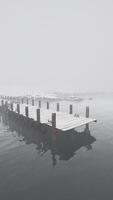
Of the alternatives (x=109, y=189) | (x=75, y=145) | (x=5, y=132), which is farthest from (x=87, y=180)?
(x=5, y=132)

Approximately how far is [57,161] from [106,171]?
3.37 meters

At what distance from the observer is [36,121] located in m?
19.1

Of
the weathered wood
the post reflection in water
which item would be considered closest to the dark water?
the post reflection in water

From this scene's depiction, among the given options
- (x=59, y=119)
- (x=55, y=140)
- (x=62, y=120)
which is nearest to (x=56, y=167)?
(x=55, y=140)

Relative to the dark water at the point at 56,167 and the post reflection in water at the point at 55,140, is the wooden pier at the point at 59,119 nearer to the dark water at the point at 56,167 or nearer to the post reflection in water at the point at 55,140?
the post reflection in water at the point at 55,140

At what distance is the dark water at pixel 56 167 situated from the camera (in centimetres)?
948

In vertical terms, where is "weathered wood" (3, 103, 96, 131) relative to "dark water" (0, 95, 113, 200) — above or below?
above

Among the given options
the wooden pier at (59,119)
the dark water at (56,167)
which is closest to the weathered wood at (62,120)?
the wooden pier at (59,119)

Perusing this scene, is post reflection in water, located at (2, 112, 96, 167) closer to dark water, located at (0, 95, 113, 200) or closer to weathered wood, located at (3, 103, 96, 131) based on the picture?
dark water, located at (0, 95, 113, 200)

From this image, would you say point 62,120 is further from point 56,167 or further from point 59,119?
point 56,167

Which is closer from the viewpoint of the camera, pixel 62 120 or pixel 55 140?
pixel 55 140

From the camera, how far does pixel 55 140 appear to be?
15.6 m

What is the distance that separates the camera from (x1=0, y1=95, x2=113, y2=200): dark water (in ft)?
31.1

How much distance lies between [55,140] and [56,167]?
3569 mm
